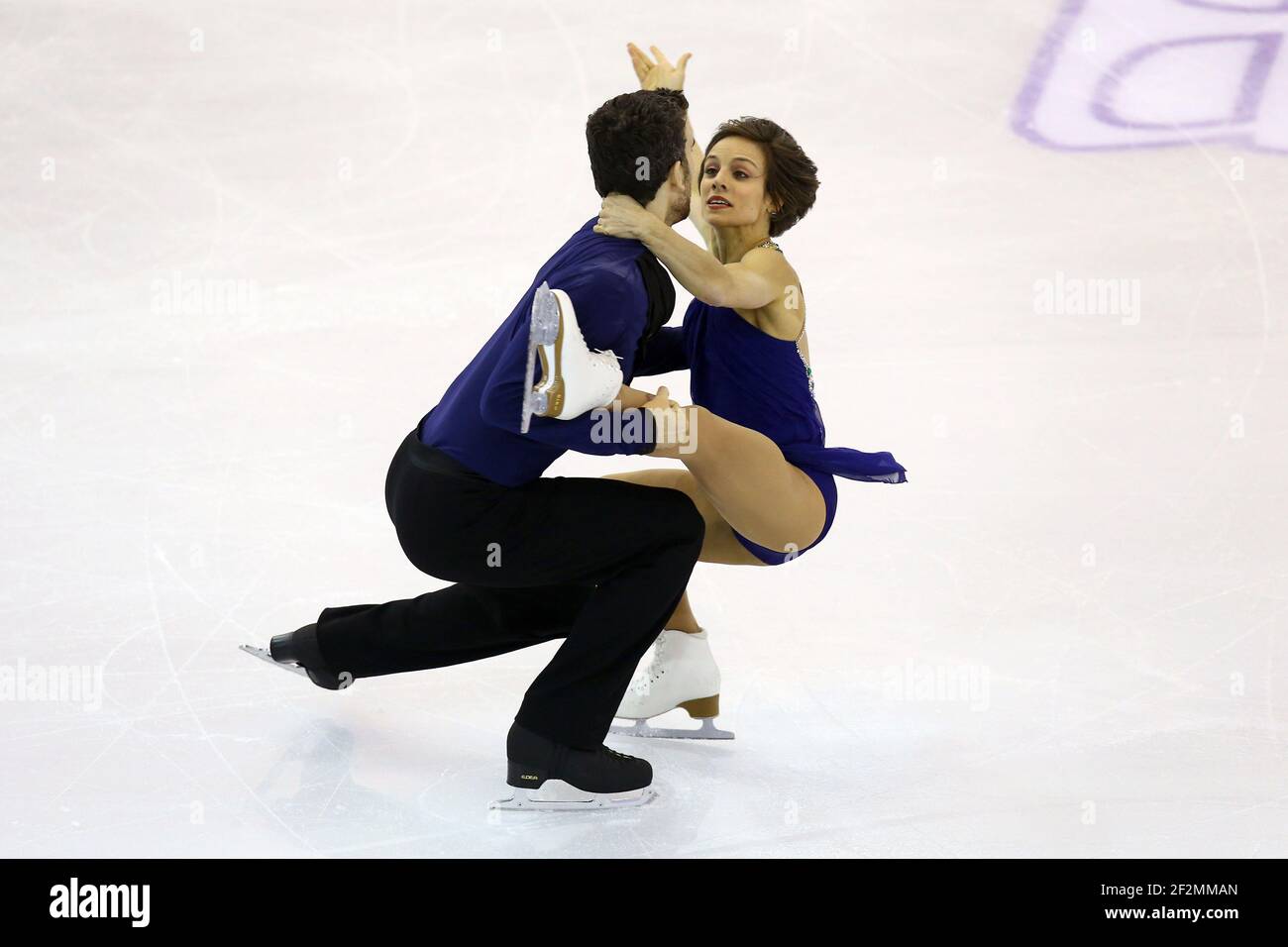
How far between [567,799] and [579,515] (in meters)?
0.60

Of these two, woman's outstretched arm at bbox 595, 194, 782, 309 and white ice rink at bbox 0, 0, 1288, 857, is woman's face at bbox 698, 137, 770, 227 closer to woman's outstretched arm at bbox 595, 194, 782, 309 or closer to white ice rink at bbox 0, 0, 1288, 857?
woman's outstretched arm at bbox 595, 194, 782, 309

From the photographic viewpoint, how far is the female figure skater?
319cm

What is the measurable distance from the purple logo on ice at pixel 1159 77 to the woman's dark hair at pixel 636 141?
4.71 metres

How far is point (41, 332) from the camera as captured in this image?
20.0ft

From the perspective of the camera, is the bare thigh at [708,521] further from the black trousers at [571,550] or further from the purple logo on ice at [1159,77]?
the purple logo on ice at [1159,77]

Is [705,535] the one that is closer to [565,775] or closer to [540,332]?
[565,775]

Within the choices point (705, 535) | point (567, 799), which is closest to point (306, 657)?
point (567, 799)

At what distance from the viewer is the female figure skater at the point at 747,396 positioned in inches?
126

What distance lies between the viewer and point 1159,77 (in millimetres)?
7461

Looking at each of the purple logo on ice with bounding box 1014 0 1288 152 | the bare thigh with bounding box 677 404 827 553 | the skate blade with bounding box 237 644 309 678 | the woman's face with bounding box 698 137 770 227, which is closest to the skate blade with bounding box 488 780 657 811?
the bare thigh with bounding box 677 404 827 553

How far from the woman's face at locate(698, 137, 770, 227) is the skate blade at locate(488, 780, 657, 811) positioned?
1.33 m

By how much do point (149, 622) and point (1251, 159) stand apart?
564cm

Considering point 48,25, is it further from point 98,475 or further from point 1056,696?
point 1056,696

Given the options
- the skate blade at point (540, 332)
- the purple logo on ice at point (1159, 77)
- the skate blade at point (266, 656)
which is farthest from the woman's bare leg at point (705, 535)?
the purple logo on ice at point (1159, 77)
